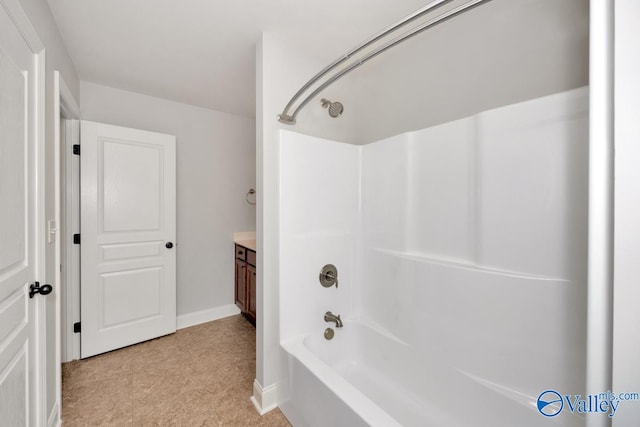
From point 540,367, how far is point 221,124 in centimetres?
337

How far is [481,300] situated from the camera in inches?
52.6

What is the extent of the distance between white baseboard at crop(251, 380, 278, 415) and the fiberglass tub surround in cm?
15

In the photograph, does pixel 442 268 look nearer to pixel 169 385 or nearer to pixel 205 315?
pixel 169 385

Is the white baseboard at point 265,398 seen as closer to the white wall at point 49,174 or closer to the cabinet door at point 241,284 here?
the white wall at point 49,174

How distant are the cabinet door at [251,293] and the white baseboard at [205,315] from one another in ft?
1.53

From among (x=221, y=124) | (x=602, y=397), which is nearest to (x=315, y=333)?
(x=602, y=397)

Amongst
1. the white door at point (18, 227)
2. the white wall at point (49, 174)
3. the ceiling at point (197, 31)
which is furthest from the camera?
the ceiling at point (197, 31)

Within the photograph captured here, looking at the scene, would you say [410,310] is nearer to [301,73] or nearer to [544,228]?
[544,228]

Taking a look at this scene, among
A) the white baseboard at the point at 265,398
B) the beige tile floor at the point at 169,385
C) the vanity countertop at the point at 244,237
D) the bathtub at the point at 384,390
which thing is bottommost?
the beige tile floor at the point at 169,385

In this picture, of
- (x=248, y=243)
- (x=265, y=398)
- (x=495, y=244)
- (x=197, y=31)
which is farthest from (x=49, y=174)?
(x=495, y=244)

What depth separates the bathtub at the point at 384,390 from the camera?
1148 millimetres

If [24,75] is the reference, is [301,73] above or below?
above

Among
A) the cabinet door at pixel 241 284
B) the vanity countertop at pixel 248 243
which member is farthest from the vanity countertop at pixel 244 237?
the cabinet door at pixel 241 284

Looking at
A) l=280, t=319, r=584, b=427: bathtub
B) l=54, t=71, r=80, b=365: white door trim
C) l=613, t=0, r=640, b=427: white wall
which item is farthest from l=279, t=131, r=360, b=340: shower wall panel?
l=54, t=71, r=80, b=365: white door trim
